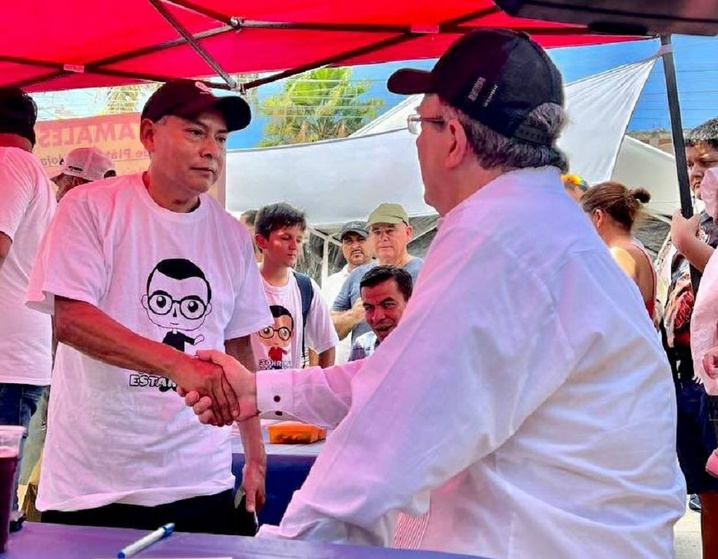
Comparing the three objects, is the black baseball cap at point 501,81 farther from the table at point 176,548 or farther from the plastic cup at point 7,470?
the plastic cup at point 7,470

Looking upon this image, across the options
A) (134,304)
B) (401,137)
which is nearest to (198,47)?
(134,304)

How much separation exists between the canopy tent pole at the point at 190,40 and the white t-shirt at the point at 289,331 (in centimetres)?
115

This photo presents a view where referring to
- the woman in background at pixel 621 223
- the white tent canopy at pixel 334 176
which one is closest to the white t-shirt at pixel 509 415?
the woman in background at pixel 621 223

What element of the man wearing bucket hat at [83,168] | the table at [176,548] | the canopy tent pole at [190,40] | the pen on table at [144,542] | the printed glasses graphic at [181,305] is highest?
the canopy tent pole at [190,40]

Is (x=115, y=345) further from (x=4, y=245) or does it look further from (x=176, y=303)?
(x=4, y=245)

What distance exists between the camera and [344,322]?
5355 mm

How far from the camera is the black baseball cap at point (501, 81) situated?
1.56 meters

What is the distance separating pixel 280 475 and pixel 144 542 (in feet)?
4.91

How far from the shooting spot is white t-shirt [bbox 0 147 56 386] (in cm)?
317

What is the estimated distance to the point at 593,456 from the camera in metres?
1.39

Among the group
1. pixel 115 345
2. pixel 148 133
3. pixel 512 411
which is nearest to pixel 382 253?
pixel 148 133

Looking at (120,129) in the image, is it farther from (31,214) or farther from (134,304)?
(134,304)

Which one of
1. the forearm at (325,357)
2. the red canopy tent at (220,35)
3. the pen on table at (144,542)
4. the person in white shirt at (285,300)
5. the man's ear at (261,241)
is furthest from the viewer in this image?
the forearm at (325,357)

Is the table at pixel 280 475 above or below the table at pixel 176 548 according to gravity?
below
